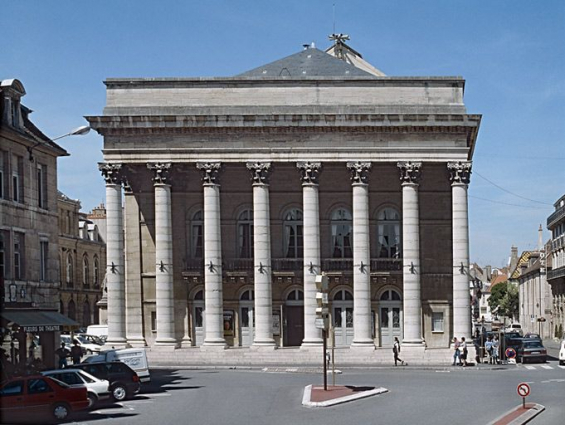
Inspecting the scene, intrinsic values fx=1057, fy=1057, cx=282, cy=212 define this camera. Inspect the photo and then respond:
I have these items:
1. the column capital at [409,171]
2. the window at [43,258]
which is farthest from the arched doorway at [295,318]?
the window at [43,258]

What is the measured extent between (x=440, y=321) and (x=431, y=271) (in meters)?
2.86

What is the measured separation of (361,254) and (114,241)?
1328 cm

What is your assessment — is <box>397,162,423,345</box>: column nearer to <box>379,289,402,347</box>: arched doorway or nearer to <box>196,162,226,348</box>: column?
<box>379,289,402,347</box>: arched doorway

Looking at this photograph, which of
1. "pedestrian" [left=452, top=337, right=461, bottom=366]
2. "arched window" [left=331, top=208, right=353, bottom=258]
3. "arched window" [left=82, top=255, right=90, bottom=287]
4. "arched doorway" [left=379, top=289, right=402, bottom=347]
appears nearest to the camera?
"pedestrian" [left=452, top=337, right=461, bottom=366]

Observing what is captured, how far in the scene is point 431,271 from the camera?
59938 mm

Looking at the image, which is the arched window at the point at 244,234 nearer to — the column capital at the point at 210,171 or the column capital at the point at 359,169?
the column capital at the point at 210,171

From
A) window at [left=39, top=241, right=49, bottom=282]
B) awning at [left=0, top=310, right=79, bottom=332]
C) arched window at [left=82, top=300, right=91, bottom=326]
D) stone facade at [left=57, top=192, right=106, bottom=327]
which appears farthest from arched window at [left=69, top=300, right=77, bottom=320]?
awning at [left=0, top=310, right=79, bottom=332]

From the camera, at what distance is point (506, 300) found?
556 feet

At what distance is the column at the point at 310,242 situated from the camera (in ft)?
185

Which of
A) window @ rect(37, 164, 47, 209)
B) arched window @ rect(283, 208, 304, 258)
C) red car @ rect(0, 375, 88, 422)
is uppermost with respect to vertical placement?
window @ rect(37, 164, 47, 209)

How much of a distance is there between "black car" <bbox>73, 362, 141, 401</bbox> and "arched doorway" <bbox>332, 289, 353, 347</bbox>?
80.5ft

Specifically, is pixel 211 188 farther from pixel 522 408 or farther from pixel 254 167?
pixel 522 408

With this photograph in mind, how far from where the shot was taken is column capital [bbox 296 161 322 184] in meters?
56.7

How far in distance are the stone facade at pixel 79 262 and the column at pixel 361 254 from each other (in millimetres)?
39353
